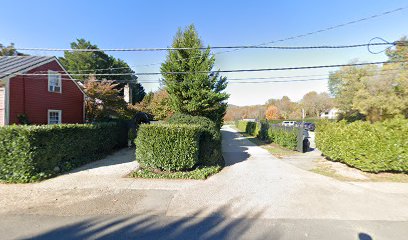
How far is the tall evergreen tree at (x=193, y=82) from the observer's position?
10.9m

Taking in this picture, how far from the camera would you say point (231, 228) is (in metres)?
3.81

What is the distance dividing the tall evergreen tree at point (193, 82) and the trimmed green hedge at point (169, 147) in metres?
3.80

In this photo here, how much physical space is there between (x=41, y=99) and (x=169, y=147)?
1065 cm

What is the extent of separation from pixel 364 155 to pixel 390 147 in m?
0.78

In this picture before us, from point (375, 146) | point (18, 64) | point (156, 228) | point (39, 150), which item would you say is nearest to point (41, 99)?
point (18, 64)

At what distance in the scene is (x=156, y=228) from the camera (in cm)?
380

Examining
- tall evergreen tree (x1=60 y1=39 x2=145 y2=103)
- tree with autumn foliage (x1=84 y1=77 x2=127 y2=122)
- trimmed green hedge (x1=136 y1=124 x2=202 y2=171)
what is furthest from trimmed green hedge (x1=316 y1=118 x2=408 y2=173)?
tall evergreen tree (x1=60 y1=39 x2=145 y2=103)

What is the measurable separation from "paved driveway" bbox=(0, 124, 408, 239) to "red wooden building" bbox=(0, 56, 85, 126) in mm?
7517

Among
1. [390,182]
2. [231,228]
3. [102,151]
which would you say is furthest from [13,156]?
[390,182]

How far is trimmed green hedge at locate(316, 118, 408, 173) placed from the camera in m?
7.18

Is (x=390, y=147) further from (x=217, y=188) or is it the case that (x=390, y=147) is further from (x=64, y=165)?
(x=64, y=165)

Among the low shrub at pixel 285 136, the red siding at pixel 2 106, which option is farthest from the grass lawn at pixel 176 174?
the red siding at pixel 2 106

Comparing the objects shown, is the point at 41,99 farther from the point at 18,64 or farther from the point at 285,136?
the point at 285,136

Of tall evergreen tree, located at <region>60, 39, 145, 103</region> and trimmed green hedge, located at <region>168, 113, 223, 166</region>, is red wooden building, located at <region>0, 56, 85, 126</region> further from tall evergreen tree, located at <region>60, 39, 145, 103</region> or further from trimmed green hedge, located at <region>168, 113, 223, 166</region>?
tall evergreen tree, located at <region>60, 39, 145, 103</region>
